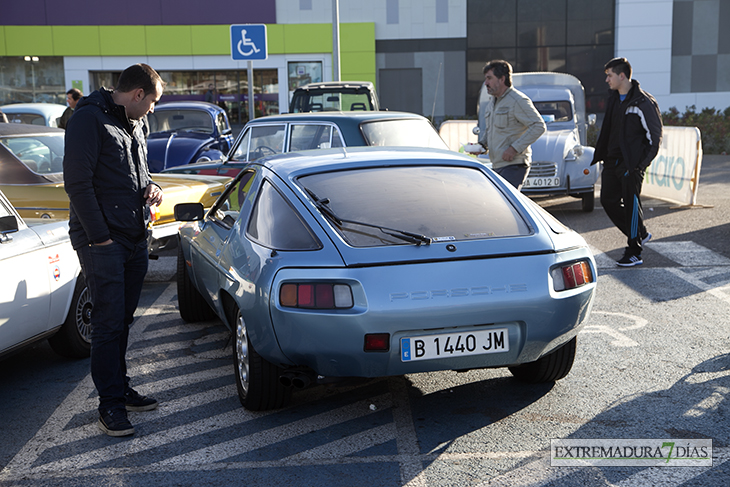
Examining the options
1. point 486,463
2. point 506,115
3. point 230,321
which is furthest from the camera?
point 506,115

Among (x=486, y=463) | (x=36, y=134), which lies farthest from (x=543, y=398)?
(x=36, y=134)

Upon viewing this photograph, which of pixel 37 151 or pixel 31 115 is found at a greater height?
pixel 31 115

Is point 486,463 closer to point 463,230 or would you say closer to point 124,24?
point 463,230

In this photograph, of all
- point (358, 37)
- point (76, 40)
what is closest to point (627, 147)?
point (358, 37)

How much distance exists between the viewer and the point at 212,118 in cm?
1390

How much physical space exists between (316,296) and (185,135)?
1061 centimetres

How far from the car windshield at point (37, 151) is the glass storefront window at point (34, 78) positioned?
24.5m

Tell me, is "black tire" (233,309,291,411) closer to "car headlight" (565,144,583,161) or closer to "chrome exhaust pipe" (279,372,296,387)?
"chrome exhaust pipe" (279,372,296,387)

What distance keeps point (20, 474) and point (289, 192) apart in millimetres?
1896

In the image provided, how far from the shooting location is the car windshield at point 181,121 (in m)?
13.7

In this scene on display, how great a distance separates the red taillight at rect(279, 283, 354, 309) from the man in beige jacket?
167 inches

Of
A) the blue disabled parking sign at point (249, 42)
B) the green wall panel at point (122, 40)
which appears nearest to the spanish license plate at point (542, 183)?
the blue disabled parking sign at point (249, 42)

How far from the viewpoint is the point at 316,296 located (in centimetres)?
348

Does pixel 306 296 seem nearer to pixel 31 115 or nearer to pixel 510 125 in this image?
pixel 510 125
